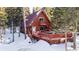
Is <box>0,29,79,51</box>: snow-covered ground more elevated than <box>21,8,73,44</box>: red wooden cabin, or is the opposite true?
<box>21,8,73,44</box>: red wooden cabin

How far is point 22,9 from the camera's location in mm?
2125

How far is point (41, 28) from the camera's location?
83.7 inches

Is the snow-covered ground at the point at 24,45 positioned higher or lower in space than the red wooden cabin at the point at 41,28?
lower

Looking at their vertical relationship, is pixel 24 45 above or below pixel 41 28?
below

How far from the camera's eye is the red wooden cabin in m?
2.11

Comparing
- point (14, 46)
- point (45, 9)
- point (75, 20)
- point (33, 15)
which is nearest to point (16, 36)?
point (14, 46)

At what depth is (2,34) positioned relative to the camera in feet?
6.94

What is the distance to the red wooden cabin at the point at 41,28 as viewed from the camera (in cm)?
211
